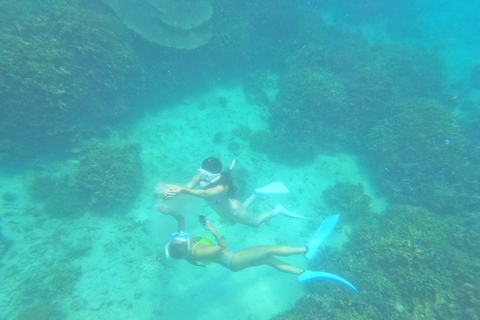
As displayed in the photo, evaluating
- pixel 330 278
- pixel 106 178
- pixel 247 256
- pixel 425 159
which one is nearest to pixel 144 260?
pixel 106 178

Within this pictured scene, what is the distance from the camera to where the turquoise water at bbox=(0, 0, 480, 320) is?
5.85 m

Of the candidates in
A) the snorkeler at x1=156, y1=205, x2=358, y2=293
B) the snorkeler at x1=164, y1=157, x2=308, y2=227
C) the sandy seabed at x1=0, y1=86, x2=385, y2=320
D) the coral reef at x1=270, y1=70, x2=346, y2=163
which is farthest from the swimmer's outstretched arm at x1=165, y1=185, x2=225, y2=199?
the coral reef at x1=270, y1=70, x2=346, y2=163

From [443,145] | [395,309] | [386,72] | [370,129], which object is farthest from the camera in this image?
[386,72]

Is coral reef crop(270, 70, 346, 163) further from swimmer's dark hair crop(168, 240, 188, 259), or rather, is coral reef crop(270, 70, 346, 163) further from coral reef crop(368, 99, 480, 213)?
swimmer's dark hair crop(168, 240, 188, 259)

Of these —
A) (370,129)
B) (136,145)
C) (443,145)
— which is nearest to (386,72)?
(370,129)

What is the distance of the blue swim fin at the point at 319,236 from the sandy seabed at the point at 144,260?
3.78 ft

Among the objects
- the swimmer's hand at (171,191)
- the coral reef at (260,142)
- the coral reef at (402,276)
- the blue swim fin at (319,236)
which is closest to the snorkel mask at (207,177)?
the swimmer's hand at (171,191)

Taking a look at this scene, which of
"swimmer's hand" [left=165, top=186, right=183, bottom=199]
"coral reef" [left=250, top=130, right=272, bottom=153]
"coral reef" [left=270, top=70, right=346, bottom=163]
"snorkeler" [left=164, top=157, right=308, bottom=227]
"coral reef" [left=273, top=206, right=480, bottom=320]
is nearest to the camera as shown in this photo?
"swimmer's hand" [left=165, top=186, right=183, bottom=199]

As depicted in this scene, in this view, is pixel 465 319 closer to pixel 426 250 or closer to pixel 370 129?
pixel 426 250

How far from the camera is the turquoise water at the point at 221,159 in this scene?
585 cm

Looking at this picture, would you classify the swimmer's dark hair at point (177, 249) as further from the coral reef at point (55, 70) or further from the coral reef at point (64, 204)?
the coral reef at point (55, 70)

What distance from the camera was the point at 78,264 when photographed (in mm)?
6387

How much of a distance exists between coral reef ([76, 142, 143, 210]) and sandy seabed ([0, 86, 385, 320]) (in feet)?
1.69

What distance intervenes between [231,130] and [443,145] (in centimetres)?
947
